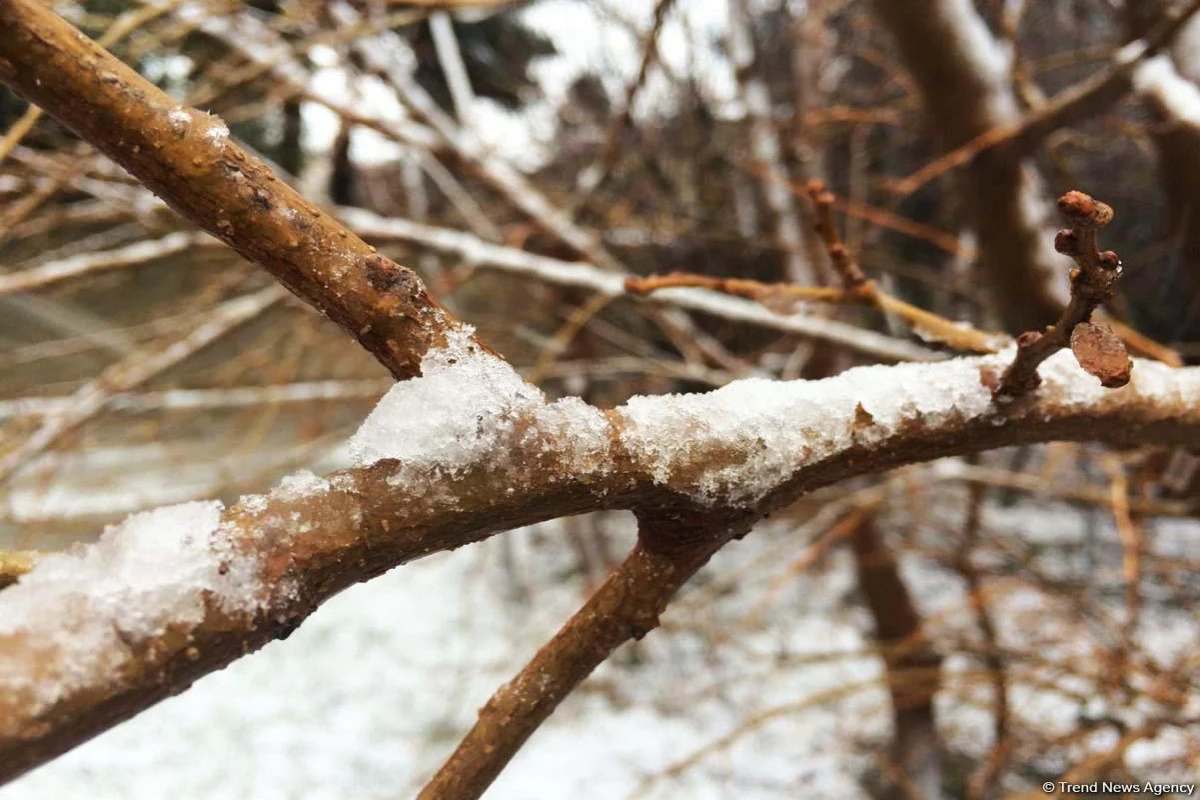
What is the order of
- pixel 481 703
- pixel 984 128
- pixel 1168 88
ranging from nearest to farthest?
pixel 1168 88, pixel 984 128, pixel 481 703

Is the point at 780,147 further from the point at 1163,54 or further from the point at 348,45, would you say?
the point at 1163,54

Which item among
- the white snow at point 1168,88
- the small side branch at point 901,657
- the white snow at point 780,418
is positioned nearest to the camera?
the white snow at point 780,418

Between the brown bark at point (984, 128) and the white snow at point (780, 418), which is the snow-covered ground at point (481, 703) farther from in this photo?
the white snow at point (780, 418)

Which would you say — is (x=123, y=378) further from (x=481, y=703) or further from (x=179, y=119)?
(x=481, y=703)

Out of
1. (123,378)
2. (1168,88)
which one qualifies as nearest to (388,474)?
(1168,88)

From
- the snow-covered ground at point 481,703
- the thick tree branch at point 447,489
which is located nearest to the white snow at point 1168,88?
the thick tree branch at point 447,489

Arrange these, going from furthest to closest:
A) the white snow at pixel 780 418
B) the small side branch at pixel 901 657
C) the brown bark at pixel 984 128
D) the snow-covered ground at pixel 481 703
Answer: the snow-covered ground at pixel 481 703 < the small side branch at pixel 901 657 < the brown bark at pixel 984 128 < the white snow at pixel 780 418
